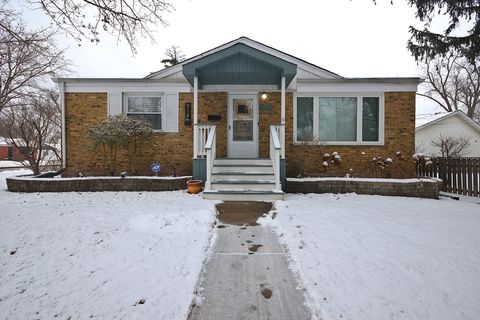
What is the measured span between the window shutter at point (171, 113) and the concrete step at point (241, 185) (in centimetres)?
332

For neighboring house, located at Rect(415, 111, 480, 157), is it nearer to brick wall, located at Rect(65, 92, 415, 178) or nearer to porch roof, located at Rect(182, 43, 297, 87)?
brick wall, located at Rect(65, 92, 415, 178)

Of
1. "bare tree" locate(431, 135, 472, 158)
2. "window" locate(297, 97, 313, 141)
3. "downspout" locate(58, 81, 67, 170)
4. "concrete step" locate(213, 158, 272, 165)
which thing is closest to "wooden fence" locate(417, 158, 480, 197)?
"window" locate(297, 97, 313, 141)

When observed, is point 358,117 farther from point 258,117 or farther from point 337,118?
point 258,117

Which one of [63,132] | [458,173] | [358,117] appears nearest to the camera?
[458,173]

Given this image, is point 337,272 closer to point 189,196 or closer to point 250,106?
point 189,196

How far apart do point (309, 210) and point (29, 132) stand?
45.2ft

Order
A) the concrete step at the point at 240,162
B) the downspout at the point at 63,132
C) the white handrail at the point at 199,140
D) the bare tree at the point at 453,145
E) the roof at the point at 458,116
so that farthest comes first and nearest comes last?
1. the roof at the point at 458,116
2. the bare tree at the point at 453,145
3. the downspout at the point at 63,132
4. the concrete step at the point at 240,162
5. the white handrail at the point at 199,140

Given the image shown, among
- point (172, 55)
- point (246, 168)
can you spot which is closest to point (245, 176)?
point (246, 168)

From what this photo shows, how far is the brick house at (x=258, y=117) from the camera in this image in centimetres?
868

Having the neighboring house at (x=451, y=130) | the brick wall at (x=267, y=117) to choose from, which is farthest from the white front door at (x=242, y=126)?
the neighboring house at (x=451, y=130)

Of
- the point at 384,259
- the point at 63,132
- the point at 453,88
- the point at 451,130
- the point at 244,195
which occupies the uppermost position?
the point at 453,88

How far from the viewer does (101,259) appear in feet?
10.3

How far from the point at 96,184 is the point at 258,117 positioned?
545cm

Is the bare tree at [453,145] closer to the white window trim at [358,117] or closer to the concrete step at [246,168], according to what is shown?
the white window trim at [358,117]
